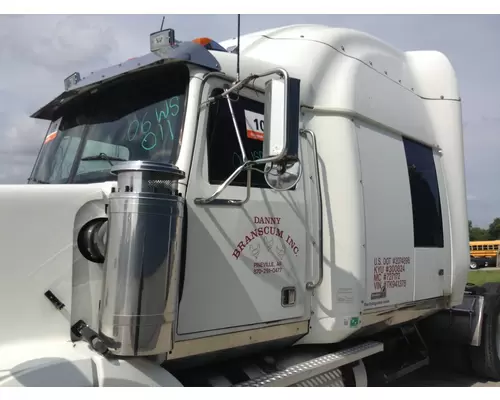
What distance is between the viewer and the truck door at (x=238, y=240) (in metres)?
2.82

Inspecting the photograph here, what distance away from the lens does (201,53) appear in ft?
9.80

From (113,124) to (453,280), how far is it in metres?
3.54

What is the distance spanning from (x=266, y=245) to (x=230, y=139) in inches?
26.9

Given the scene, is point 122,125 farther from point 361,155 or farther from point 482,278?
point 482,278

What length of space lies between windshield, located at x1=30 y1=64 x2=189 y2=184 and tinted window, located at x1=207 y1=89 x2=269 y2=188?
0.21 meters

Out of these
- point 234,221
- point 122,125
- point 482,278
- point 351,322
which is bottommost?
point 482,278

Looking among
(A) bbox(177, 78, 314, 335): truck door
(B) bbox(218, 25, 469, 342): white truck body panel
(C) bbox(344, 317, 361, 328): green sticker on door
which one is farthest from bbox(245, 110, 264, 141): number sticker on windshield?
(C) bbox(344, 317, 361, 328): green sticker on door

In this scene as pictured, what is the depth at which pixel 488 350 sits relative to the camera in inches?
218

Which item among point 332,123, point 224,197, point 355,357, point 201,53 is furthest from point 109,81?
point 355,357

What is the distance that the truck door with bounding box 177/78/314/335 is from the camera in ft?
9.24

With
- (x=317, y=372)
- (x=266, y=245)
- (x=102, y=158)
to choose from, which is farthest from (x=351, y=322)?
(x=102, y=158)

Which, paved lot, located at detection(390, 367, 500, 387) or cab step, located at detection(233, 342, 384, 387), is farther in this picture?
paved lot, located at detection(390, 367, 500, 387)

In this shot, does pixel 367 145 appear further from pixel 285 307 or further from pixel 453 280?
pixel 453 280

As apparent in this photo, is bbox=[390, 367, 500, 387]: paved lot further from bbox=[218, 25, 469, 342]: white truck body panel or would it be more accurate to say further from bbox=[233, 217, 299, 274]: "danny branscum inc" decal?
bbox=[233, 217, 299, 274]: "danny branscum inc" decal
